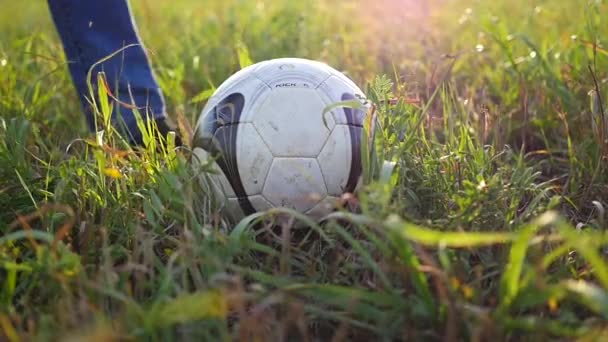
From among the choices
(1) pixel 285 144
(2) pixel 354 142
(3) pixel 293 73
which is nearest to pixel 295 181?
(1) pixel 285 144

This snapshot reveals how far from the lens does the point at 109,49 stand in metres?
2.97

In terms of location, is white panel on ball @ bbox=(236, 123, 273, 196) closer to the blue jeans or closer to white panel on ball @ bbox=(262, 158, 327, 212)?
white panel on ball @ bbox=(262, 158, 327, 212)

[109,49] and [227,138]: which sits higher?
[109,49]

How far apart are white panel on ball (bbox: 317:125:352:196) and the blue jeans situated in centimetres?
98

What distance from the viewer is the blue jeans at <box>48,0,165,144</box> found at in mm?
2924

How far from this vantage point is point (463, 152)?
2.22 meters

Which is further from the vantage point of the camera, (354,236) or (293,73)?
(293,73)

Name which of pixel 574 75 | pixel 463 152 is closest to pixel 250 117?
pixel 463 152

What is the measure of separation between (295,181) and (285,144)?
4.6 inches

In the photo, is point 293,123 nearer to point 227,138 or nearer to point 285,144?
point 285,144

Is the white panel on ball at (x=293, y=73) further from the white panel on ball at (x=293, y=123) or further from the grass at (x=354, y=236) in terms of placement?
the grass at (x=354, y=236)

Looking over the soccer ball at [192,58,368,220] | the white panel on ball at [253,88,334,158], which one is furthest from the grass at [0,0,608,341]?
the white panel on ball at [253,88,334,158]

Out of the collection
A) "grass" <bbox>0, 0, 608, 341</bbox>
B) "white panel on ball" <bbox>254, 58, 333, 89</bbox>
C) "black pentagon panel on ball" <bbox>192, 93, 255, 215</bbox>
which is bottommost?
"grass" <bbox>0, 0, 608, 341</bbox>

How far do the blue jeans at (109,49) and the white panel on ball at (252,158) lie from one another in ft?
2.60
